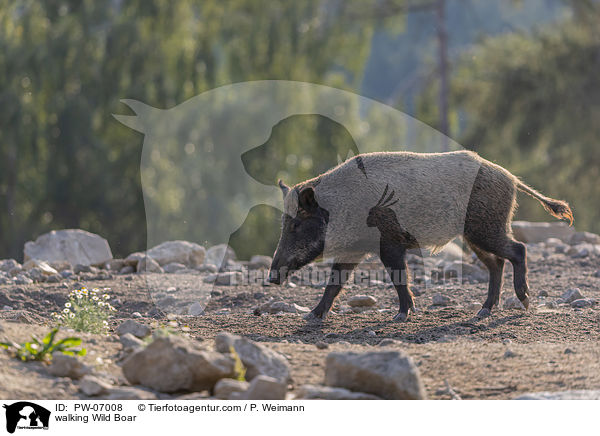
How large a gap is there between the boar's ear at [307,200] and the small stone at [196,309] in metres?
1.52

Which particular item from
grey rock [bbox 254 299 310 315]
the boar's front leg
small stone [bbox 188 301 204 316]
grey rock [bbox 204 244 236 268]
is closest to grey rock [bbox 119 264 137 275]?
grey rock [bbox 204 244 236 268]

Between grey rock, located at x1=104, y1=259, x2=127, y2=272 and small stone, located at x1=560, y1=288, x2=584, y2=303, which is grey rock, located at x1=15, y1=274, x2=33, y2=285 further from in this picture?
small stone, located at x1=560, y1=288, x2=584, y2=303

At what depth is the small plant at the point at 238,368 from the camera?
4455mm

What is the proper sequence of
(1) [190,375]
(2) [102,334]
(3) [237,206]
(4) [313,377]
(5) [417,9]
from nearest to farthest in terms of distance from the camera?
(1) [190,375] < (4) [313,377] < (2) [102,334] < (5) [417,9] < (3) [237,206]

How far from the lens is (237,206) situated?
2772 cm

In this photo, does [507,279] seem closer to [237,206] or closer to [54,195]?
[54,195]

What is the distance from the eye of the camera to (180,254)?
10.7 meters

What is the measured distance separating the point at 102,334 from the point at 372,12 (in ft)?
68.0

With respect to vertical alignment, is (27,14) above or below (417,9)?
below

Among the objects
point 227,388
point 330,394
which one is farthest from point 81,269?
point 330,394

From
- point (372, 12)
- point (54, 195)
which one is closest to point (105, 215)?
point (54, 195)

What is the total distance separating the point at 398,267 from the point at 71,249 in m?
5.11

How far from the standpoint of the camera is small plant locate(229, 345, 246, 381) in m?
4.46

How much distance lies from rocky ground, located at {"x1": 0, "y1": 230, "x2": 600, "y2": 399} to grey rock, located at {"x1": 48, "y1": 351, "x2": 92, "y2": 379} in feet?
0.15
